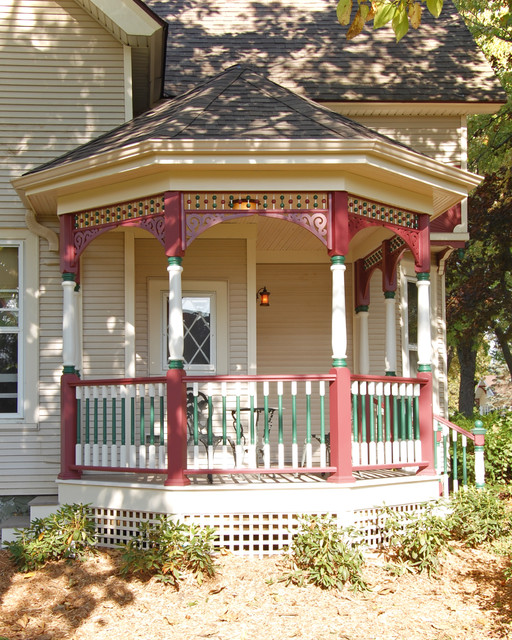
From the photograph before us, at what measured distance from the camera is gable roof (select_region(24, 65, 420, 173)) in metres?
8.18

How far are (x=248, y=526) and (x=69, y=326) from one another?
296 centimetres

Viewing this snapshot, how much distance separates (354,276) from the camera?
473 inches

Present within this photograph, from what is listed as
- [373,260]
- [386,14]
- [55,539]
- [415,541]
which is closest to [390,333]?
[373,260]

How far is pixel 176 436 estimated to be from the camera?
7.92 m

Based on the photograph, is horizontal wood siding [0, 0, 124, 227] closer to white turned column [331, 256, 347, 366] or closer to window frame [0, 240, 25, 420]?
window frame [0, 240, 25, 420]

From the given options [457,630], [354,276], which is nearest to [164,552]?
[457,630]

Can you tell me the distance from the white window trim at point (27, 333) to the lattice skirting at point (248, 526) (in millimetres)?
1945

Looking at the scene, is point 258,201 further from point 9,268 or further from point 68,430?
point 9,268

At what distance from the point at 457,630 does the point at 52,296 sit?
6.19 m

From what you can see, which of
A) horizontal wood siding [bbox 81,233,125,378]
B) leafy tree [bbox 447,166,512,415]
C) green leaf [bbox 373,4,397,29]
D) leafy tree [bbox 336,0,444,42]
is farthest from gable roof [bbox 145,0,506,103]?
green leaf [bbox 373,4,397,29]

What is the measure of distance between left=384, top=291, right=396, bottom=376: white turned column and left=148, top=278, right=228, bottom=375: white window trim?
7.36ft

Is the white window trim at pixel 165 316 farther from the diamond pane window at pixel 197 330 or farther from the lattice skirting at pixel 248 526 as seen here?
the lattice skirting at pixel 248 526

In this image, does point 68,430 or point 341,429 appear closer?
point 341,429

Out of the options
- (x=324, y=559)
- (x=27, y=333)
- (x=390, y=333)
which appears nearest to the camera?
(x=324, y=559)
